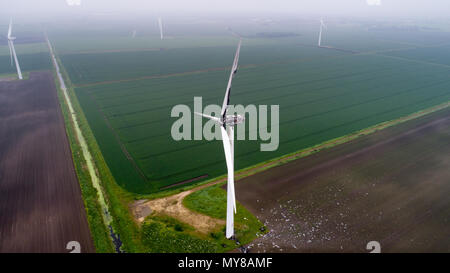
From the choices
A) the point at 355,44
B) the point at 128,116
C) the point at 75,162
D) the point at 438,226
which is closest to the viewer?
the point at 438,226

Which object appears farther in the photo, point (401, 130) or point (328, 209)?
point (401, 130)

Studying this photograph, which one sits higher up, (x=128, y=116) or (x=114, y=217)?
(x=128, y=116)

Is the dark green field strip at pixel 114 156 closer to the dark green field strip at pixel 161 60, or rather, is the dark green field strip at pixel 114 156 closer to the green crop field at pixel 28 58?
the dark green field strip at pixel 161 60

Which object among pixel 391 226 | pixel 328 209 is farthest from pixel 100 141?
pixel 391 226

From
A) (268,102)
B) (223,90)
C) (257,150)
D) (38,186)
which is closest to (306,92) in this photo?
(268,102)

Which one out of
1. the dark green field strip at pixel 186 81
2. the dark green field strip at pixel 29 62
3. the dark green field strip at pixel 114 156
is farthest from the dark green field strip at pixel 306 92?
the dark green field strip at pixel 29 62

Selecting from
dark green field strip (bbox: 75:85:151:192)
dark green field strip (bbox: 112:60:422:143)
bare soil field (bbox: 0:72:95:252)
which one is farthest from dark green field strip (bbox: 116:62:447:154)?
bare soil field (bbox: 0:72:95:252)
